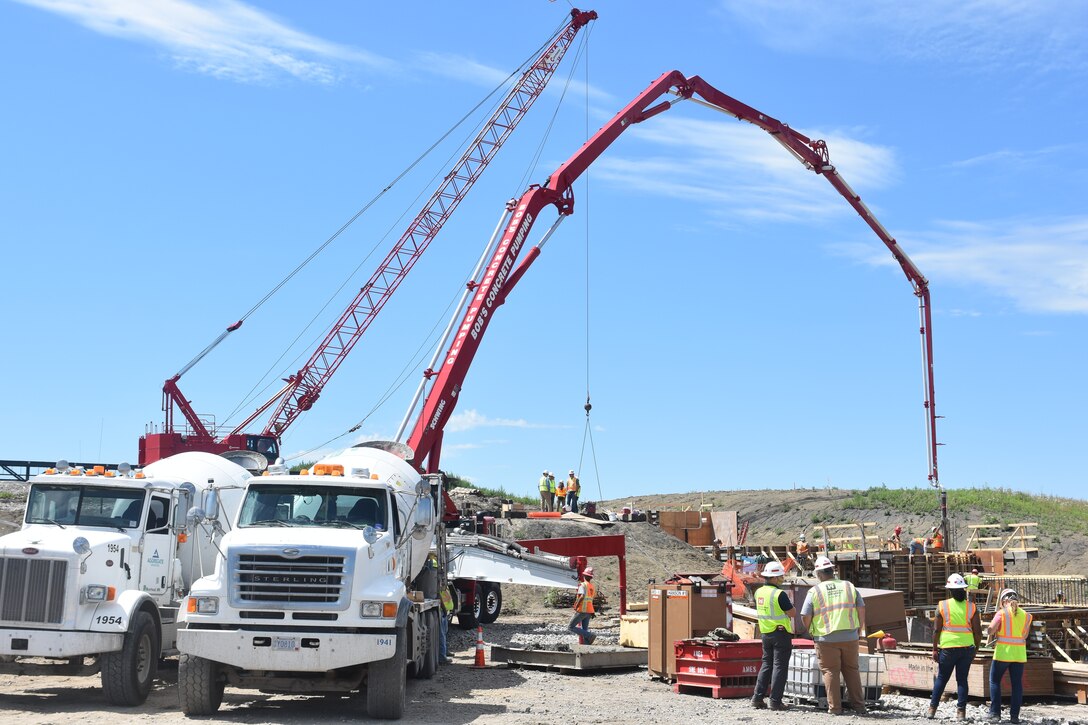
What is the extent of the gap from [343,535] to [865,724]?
6.75m

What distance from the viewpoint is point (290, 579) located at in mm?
13938

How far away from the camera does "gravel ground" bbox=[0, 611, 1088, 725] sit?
1433cm

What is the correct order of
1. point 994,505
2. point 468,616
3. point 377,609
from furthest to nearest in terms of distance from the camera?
1. point 994,505
2. point 468,616
3. point 377,609

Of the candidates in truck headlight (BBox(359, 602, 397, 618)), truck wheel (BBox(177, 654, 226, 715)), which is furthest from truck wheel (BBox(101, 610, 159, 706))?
truck headlight (BBox(359, 602, 397, 618))

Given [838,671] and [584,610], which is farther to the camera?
[584,610]

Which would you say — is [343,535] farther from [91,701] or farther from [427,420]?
[427,420]

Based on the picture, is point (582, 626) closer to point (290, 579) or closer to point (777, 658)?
point (777, 658)

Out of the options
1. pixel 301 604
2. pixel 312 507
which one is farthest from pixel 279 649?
pixel 312 507

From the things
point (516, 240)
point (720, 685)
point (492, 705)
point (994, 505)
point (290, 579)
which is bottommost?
point (492, 705)

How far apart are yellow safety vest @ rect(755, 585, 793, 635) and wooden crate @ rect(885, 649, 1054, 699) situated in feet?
8.13

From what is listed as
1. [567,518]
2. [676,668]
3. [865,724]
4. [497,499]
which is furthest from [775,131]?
[865,724]

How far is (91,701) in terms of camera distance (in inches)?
625

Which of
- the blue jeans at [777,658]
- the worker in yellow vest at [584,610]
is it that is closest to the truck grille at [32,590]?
the blue jeans at [777,658]

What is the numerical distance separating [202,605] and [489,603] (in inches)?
583
